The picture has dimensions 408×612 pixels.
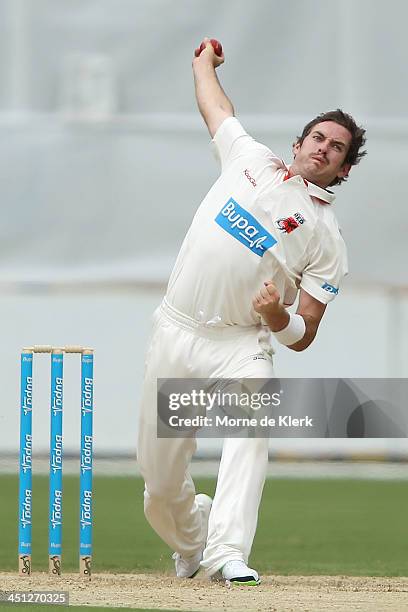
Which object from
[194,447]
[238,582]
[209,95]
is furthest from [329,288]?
[238,582]

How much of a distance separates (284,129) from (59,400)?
13.3ft

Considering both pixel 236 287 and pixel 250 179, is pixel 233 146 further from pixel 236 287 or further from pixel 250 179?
pixel 236 287

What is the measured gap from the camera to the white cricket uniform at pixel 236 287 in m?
3.94

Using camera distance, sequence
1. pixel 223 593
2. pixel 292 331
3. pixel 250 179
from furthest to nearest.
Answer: pixel 250 179 → pixel 292 331 → pixel 223 593

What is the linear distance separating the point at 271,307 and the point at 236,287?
0.19 meters

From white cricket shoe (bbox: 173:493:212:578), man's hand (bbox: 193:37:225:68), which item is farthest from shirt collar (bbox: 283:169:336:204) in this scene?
white cricket shoe (bbox: 173:493:212:578)

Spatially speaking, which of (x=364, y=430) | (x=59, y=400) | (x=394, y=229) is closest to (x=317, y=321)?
(x=59, y=400)

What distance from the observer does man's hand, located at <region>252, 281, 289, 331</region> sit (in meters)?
3.78

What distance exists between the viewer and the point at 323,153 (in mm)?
4020

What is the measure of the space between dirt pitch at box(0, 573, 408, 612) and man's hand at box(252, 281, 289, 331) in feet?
2.07

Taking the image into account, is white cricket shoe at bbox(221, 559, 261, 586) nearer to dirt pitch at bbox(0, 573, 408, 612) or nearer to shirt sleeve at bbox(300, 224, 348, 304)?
dirt pitch at bbox(0, 573, 408, 612)

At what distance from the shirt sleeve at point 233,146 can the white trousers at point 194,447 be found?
414mm

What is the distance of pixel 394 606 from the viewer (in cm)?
368

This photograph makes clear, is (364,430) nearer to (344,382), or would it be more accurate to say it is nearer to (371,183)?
(344,382)
